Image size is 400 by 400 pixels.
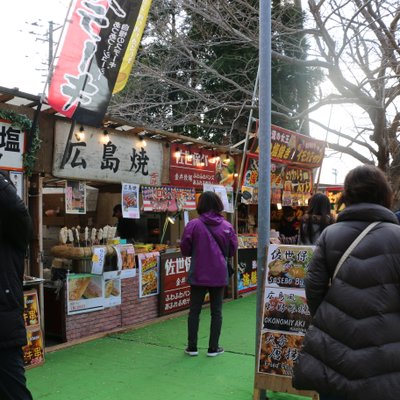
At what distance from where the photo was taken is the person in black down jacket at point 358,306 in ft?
6.99

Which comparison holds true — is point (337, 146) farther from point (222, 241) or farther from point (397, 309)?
point (397, 309)

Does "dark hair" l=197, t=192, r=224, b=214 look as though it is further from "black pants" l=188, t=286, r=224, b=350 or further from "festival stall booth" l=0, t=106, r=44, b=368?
"festival stall booth" l=0, t=106, r=44, b=368

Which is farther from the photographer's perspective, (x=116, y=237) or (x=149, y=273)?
(x=149, y=273)

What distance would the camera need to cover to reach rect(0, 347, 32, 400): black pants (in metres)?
2.64

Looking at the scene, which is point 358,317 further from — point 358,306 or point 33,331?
point 33,331

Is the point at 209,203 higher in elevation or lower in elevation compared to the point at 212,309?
higher

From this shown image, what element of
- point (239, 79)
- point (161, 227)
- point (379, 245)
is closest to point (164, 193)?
point (161, 227)

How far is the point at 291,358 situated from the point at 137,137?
4315mm

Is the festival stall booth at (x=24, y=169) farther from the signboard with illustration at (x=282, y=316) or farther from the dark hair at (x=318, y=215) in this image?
the dark hair at (x=318, y=215)

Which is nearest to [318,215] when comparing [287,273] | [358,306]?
[287,273]

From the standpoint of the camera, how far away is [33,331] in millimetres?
5164

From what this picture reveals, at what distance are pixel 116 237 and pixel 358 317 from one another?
541 centimetres

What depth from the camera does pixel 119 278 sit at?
6.64 meters

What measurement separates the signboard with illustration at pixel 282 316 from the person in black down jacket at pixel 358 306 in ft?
4.93
